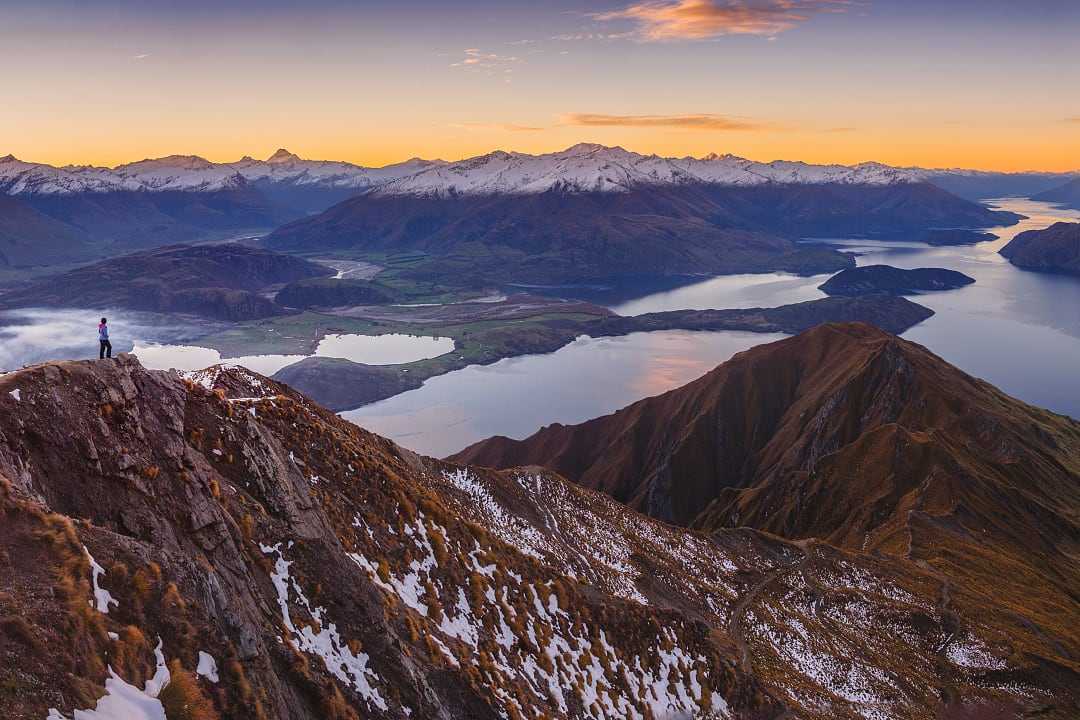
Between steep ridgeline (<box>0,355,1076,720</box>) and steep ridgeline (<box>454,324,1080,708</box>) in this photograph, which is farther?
steep ridgeline (<box>454,324,1080,708</box>)

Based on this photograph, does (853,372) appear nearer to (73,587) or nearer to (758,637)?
(758,637)

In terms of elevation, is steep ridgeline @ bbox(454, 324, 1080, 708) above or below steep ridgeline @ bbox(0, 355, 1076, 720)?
below

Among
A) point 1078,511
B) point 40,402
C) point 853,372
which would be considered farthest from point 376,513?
point 853,372

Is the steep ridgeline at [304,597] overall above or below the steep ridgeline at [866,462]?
above

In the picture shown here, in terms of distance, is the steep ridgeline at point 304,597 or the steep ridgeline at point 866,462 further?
the steep ridgeline at point 866,462
